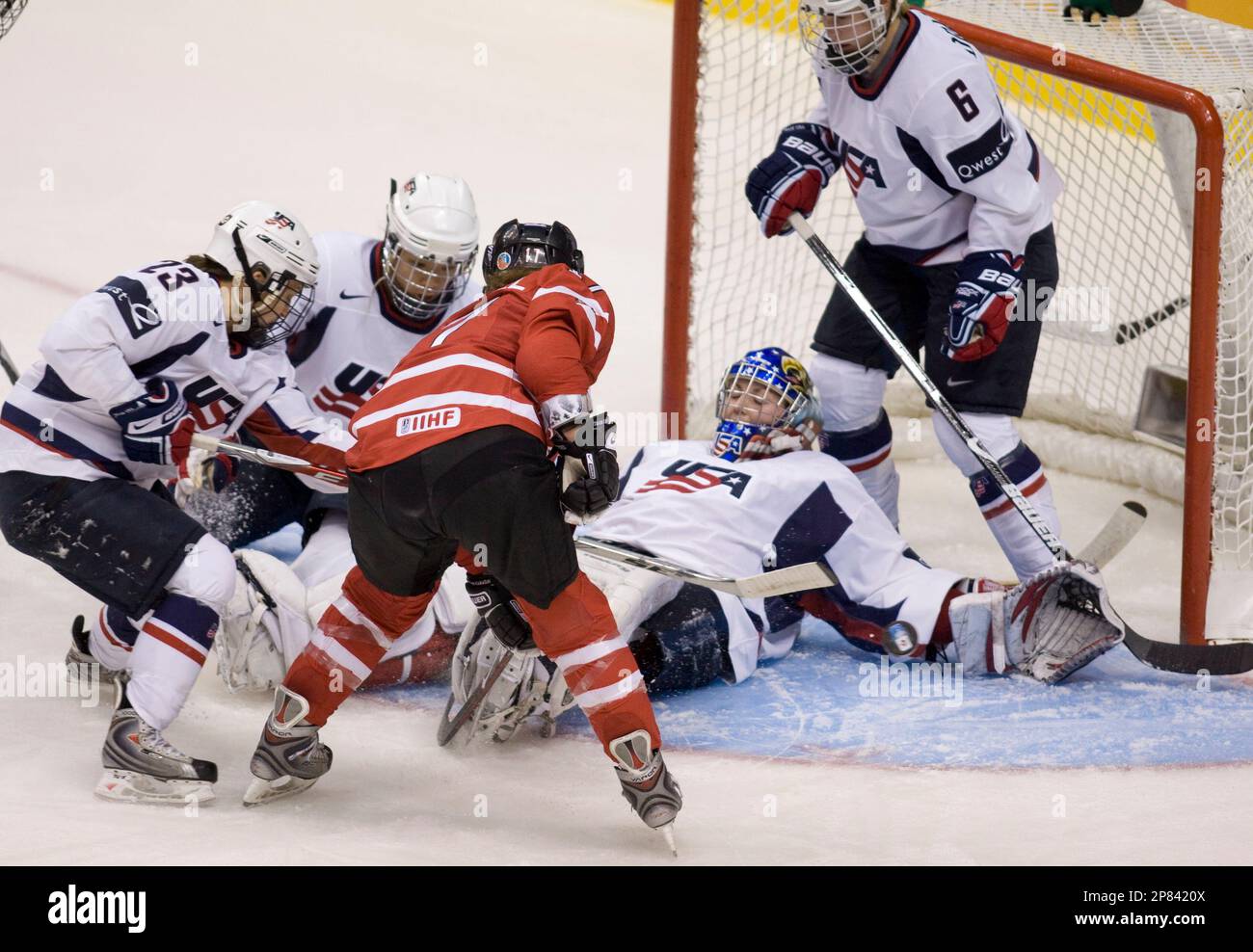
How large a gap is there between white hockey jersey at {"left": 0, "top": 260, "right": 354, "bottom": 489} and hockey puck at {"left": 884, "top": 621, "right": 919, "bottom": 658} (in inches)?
52.9

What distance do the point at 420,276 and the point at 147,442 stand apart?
2.62 ft

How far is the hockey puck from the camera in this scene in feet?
10.4

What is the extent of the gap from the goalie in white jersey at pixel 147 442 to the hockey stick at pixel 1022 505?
128cm

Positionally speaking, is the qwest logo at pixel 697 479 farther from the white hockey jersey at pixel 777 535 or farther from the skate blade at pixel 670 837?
the skate blade at pixel 670 837

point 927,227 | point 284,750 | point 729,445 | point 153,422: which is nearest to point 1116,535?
point 927,227

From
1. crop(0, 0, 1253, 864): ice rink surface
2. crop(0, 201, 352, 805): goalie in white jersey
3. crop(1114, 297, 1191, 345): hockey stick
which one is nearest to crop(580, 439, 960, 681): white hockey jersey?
crop(0, 0, 1253, 864): ice rink surface

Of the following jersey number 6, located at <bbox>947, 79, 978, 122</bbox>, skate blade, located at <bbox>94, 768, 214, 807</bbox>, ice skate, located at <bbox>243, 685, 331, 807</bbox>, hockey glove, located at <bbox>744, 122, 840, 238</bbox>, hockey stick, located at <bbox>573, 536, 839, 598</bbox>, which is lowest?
skate blade, located at <bbox>94, 768, 214, 807</bbox>

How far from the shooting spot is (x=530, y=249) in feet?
8.73

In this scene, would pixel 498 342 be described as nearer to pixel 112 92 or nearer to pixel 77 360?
pixel 77 360

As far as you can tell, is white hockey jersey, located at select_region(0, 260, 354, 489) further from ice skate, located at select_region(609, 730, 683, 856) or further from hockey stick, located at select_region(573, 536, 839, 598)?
ice skate, located at select_region(609, 730, 683, 856)

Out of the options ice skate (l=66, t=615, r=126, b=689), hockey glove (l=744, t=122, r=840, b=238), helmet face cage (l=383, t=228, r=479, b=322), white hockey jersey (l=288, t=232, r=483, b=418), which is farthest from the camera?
hockey glove (l=744, t=122, r=840, b=238)

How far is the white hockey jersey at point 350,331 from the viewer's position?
352 centimetres
